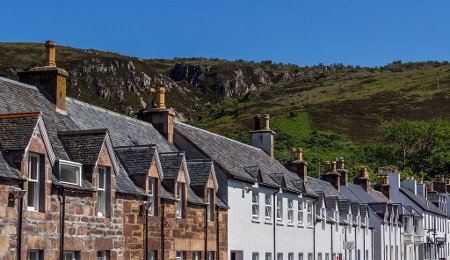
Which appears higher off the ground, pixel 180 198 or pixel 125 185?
pixel 125 185

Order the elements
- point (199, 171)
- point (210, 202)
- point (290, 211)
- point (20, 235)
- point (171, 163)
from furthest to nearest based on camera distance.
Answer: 1. point (290, 211)
2. point (210, 202)
3. point (199, 171)
4. point (171, 163)
5. point (20, 235)

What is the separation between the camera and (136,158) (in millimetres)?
30000

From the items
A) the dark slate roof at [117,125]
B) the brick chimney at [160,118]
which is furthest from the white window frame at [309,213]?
the dark slate roof at [117,125]

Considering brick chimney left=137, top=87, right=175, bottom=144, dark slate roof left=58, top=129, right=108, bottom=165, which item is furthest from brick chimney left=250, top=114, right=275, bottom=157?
dark slate roof left=58, top=129, right=108, bottom=165

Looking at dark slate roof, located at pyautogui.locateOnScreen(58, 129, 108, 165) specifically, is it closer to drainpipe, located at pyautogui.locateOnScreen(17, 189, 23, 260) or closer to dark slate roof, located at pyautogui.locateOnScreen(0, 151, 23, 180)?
dark slate roof, located at pyautogui.locateOnScreen(0, 151, 23, 180)

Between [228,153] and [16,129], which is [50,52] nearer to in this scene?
[16,129]

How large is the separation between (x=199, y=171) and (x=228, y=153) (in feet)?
27.0

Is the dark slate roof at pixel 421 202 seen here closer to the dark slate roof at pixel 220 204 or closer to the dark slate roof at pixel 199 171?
the dark slate roof at pixel 220 204

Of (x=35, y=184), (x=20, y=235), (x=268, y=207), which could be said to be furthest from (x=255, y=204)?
(x=20, y=235)

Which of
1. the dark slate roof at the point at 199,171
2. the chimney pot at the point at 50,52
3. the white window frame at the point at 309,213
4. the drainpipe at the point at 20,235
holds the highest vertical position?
the chimney pot at the point at 50,52

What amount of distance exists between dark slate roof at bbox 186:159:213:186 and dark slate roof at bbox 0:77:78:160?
6.73m

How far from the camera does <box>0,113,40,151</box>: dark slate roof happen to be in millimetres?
22719

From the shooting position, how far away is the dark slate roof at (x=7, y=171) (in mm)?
21672

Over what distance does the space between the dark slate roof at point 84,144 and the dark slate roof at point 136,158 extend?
131 inches
